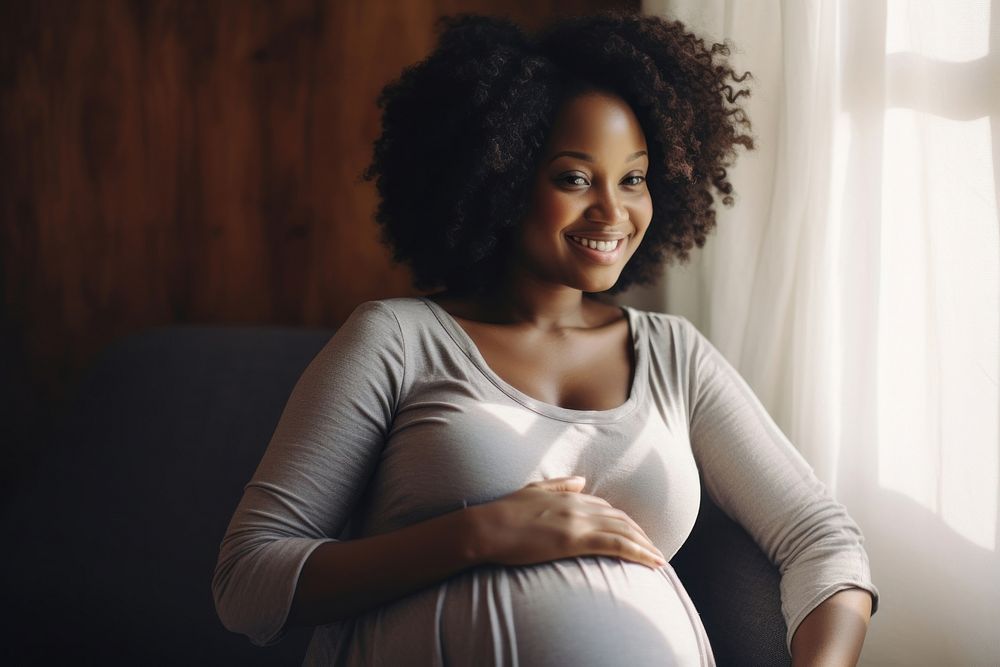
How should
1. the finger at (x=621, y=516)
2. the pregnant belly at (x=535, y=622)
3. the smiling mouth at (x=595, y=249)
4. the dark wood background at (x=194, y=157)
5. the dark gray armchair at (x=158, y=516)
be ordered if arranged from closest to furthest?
the pregnant belly at (x=535, y=622) < the finger at (x=621, y=516) < the smiling mouth at (x=595, y=249) < the dark gray armchair at (x=158, y=516) < the dark wood background at (x=194, y=157)

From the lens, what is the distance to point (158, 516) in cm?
159

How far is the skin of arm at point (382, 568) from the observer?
3.36 feet

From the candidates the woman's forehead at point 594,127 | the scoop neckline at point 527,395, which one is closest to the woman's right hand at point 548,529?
the scoop neckline at point 527,395

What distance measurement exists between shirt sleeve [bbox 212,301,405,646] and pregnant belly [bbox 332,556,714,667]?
13 cm

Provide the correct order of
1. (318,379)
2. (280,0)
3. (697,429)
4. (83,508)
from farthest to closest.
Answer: (280,0) → (83,508) → (697,429) → (318,379)

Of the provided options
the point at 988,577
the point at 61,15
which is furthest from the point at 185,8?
the point at 988,577

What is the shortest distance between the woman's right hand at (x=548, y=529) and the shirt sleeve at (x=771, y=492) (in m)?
0.25

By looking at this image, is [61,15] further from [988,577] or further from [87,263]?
[988,577]

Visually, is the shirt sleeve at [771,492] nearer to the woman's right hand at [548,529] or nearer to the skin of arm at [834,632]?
the skin of arm at [834,632]

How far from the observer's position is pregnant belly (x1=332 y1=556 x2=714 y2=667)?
3.27 feet

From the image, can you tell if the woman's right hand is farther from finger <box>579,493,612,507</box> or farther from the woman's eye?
the woman's eye

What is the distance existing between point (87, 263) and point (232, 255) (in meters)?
0.35

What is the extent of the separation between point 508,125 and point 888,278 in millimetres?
598

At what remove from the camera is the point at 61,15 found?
6.55 feet
